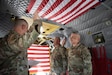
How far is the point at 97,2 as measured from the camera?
151 inches

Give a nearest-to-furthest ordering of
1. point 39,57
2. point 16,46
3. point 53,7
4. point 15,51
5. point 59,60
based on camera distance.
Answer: point 16,46
point 15,51
point 53,7
point 59,60
point 39,57

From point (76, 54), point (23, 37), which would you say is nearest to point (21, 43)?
point (23, 37)

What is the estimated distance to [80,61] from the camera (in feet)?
12.8

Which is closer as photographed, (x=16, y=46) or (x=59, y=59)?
(x=16, y=46)

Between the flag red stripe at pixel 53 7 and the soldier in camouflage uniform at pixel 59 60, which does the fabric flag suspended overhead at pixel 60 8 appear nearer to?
the flag red stripe at pixel 53 7

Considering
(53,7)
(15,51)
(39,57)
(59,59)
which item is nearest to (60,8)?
(53,7)

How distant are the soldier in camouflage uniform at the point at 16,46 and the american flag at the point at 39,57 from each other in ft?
12.8

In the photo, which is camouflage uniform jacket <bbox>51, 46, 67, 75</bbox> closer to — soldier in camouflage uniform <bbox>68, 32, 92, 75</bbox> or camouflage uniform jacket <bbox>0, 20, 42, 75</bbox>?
soldier in camouflage uniform <bbox>68, 32, 92, 75</bbox>

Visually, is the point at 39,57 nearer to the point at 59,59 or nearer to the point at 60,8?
the point at 59,59

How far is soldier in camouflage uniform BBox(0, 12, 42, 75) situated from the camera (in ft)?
8.48

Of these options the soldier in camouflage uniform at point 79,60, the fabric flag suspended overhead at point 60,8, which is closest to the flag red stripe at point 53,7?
the fabric flag suspended overhead at point 60,8

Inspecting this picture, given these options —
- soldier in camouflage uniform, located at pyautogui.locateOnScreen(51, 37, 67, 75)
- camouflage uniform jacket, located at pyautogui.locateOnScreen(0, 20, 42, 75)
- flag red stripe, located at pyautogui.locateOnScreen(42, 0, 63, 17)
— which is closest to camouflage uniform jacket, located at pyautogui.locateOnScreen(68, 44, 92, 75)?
flag red stripe, located at pyautogui.locateOnScreen(42, 0, 63, 17)

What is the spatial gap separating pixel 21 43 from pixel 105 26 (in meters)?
2.77

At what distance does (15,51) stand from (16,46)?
14 centimetres
